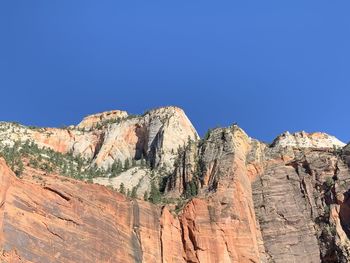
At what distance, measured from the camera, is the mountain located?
150ft

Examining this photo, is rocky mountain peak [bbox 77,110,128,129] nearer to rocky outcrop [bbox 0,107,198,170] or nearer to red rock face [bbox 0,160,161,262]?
rocky outcrop [bbox 0,107,198,170]

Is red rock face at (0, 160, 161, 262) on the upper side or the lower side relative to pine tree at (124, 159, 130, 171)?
lower

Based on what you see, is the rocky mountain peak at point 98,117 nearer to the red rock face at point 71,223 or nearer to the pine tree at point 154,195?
the pine tree at point 154,195

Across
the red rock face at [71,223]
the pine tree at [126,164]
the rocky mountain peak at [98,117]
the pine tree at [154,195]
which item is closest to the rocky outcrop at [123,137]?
the pine tree at [126,164]

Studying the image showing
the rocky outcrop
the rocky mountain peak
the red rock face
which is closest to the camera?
the red rock face

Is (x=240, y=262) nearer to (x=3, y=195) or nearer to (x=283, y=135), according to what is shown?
(x=3, y=195)

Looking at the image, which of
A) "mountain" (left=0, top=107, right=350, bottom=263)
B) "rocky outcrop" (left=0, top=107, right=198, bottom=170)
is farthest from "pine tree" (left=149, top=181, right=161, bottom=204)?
"rocky outcrop" (left=0, top=107, right=198, bottom=170)

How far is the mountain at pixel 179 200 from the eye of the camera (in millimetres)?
45812

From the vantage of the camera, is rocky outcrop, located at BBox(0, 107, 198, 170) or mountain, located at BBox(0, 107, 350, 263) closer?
mountain, located at BBox(0, 107, 350, 263)

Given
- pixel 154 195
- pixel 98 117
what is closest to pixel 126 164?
pixel 154 195

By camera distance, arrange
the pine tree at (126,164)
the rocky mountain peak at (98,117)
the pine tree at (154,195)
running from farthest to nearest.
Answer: the rocky mountain peak at (98,117) < the pine tree at (126,164) < the pine tree at (154,195)

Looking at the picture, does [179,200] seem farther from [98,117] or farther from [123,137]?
[98,117]

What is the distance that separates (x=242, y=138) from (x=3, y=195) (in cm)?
4222

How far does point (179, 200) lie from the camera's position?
6581 centimetres
